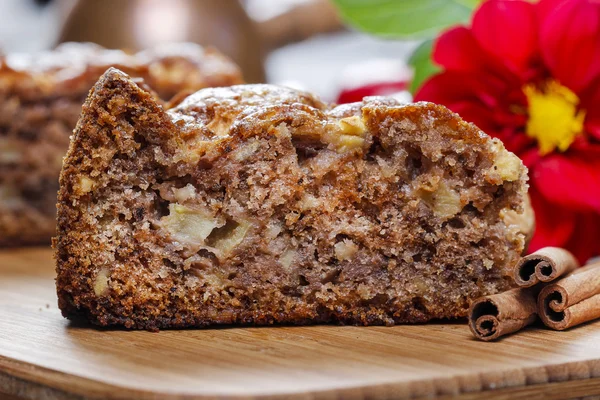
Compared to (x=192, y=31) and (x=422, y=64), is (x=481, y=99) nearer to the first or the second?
(x=422, y=64)

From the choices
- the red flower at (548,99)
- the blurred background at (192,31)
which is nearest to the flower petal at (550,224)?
the red flower at (548,99)

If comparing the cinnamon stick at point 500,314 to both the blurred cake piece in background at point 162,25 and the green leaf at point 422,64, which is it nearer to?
the green leaf at point 422,64

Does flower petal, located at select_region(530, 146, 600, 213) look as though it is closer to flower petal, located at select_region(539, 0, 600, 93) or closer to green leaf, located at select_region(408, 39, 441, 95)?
flower petal, located at select_region(539, 0, 600, 93)

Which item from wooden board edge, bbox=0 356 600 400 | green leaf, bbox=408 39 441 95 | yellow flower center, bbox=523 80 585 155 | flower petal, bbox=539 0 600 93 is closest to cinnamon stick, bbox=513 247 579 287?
wooden board edge, bbox=0 356 600 400

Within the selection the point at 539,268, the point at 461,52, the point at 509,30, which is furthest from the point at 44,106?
the point at 539,268

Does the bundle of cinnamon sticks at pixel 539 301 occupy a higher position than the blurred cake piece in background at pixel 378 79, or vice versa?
the blurred cake piece in background at pixel 378 79

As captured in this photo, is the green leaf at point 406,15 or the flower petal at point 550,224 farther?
the green leaf at point 406,15

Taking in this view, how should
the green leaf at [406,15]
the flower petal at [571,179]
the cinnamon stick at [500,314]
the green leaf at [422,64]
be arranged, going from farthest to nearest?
the green leaf at [406,15]
the green leaf at [422,64]
the flower petal at [571,179]
the cinnamon stick at [500,314]
